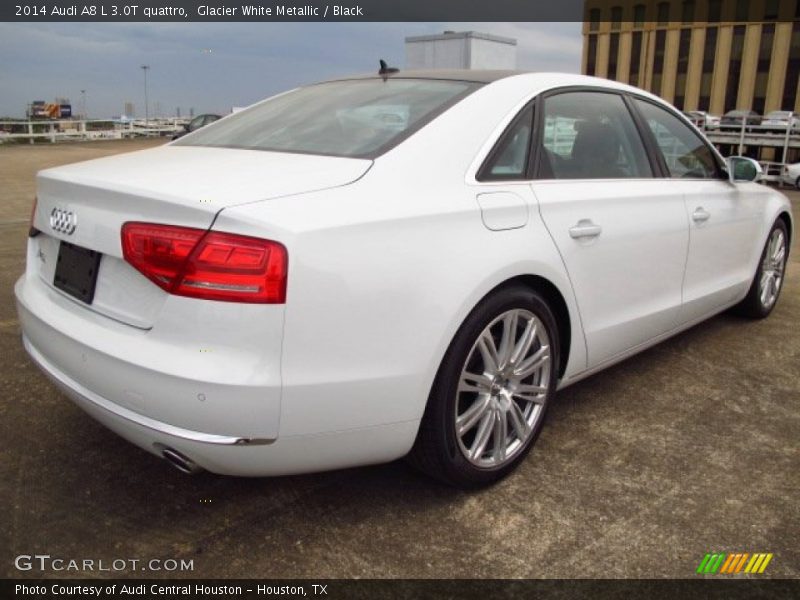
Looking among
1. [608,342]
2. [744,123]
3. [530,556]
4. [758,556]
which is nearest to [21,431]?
[530,556]

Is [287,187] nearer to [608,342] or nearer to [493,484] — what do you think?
[493,484]

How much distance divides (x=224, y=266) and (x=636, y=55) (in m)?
70.9

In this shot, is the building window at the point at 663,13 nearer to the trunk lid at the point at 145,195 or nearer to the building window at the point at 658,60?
A: the building window at the point at 658,60

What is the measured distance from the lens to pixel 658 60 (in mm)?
64812

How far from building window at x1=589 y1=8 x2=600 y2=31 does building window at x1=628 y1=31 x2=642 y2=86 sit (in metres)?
4.01

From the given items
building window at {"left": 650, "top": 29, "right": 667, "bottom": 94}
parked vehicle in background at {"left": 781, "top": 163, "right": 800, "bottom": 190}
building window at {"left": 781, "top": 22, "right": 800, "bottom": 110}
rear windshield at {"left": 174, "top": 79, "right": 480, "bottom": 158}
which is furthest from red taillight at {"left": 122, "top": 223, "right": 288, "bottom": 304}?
building window at {"left": 650, "top": 29, "right": 667, "bottom": 94}

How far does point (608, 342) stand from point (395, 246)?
1.38m

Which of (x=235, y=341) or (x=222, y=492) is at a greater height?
(x=235, y=341)

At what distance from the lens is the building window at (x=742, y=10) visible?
57.9 m

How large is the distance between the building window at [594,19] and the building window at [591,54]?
789 millimetres

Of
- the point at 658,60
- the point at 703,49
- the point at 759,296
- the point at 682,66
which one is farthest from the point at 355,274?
the point at 658,60

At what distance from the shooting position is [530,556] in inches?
88.9

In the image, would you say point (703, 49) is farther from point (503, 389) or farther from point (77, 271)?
point (77, 271)

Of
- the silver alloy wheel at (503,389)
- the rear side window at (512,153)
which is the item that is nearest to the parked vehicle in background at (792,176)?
the rear side window at (512,153)
